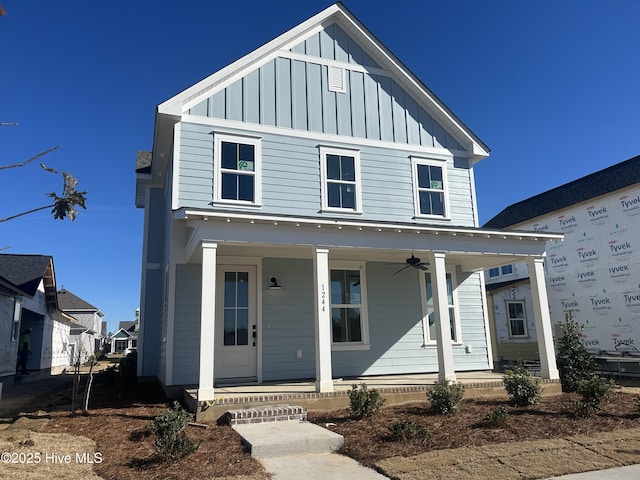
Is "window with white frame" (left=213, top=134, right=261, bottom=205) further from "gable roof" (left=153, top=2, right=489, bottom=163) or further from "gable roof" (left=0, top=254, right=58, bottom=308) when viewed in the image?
"gable roof" (left=0, top=254, right=58, bottom=308)

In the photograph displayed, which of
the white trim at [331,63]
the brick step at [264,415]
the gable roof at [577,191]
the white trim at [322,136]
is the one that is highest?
the white trim at [331,63]

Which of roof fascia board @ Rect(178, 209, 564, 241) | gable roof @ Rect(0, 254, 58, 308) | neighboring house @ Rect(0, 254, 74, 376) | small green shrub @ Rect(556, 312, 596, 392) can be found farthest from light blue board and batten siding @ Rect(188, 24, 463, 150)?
gable roof @ Rect(0, 254, 58, 308)

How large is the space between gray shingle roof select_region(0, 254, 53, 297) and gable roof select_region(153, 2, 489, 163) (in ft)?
32.2

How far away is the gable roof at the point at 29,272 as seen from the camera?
701 inches

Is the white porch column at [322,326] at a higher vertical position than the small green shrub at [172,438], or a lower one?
higher

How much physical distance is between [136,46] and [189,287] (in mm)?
6492

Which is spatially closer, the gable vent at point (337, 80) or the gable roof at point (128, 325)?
the gable vent at point (337, 80)

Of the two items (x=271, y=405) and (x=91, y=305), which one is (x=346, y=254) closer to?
(x=271, y=405)

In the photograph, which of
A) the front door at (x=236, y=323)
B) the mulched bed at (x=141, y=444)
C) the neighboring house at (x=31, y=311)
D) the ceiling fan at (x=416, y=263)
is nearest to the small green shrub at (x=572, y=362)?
the ceiling fan at (x=416, y=263)

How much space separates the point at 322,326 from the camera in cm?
852

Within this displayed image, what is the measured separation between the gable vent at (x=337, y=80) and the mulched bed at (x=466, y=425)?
767 cm

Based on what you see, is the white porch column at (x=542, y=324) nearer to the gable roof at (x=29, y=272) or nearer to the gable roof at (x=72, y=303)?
the gable roof at (x=29, y=272)

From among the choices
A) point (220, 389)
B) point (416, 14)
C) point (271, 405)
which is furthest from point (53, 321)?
point (416, 14)

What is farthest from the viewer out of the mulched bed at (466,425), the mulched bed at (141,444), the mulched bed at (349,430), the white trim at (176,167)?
the white trim at (176,167)
